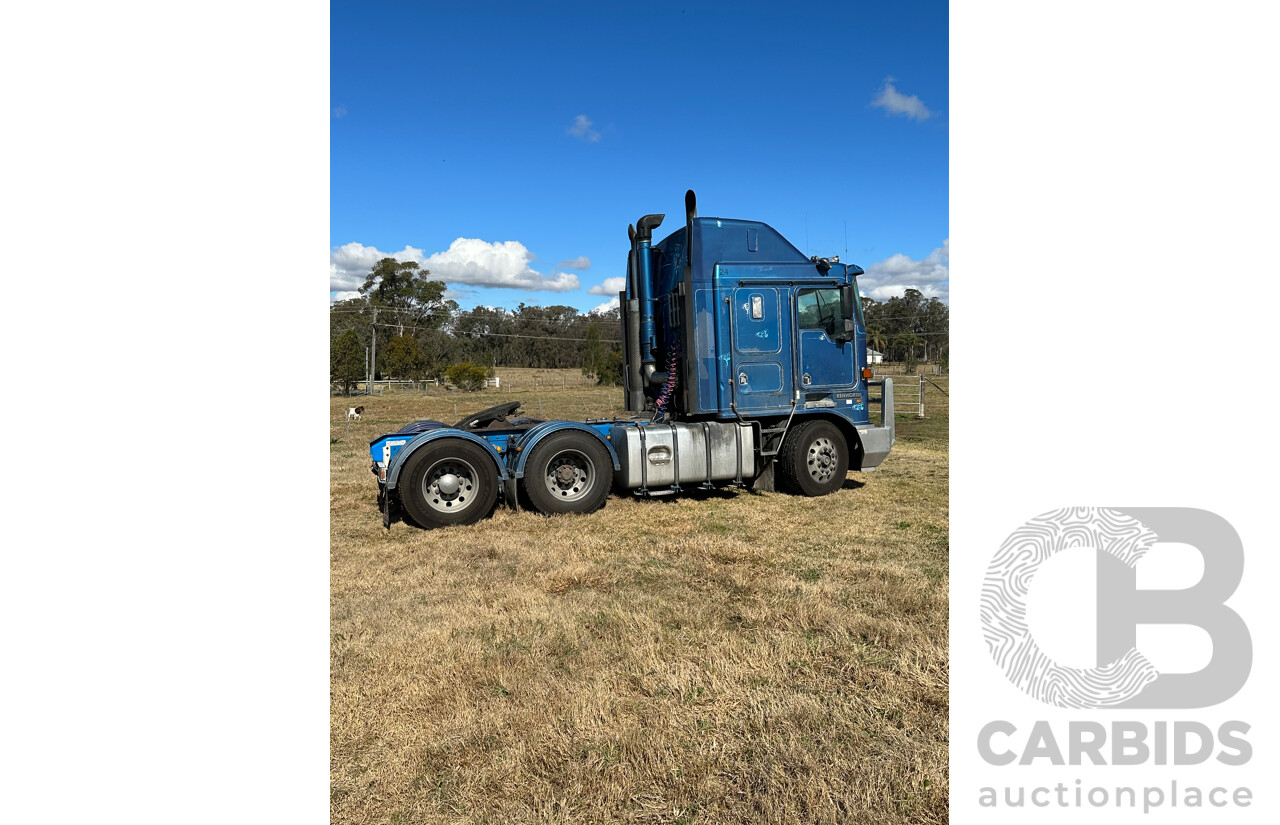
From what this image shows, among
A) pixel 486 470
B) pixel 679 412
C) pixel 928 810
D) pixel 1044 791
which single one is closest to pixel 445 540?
pixel 486 470

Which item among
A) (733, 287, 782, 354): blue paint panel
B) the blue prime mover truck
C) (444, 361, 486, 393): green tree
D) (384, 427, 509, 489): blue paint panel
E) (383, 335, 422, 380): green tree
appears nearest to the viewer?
(384, 427, 509, 489): blue paint panel

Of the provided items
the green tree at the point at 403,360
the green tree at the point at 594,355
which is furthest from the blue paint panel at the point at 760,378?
the green tree at the point at 403,360

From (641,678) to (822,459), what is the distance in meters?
6.09

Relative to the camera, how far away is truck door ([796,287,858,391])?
9133mm

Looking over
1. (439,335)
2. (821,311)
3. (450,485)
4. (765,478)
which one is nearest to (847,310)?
(821,311)

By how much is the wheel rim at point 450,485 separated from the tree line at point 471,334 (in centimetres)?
3662

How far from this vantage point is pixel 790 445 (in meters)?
9.12

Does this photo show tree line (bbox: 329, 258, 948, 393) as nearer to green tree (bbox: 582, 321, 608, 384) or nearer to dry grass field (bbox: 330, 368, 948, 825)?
green tree (bbox: 582, 321, 608, 384)

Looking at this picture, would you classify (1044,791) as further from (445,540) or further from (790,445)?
(790,445)

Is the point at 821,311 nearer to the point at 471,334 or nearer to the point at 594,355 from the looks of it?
the point at 594,355

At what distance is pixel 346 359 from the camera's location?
142ft

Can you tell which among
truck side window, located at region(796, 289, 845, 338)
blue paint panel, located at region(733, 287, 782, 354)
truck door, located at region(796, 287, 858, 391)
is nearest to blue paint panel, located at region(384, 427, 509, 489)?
blue paint panel, located at region(733, 287, 782, 354)

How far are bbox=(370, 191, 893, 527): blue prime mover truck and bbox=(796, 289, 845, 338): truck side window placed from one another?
0.04ft

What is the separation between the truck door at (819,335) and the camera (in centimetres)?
913
